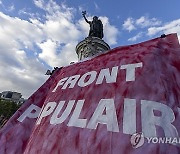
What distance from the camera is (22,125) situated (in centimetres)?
206

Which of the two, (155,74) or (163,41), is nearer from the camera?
(155,74)

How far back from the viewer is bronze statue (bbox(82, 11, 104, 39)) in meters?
21.2

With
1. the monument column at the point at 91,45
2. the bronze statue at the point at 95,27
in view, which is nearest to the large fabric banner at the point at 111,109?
the monument column at the point at 91,45

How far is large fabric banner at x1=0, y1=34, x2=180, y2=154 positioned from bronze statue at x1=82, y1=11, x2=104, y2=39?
762 inches

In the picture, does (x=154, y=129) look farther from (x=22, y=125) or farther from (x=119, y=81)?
(x=22, y=125)

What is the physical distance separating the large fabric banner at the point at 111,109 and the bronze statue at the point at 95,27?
19348 mm

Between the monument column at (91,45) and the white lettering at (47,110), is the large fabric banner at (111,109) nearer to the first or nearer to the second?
the white lettering at (47,110)

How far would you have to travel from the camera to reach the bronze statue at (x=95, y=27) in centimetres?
2125

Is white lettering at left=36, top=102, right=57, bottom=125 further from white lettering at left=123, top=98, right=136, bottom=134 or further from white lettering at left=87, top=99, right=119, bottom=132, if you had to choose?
white lettering at left=123, top=98, right=136, bottom=134

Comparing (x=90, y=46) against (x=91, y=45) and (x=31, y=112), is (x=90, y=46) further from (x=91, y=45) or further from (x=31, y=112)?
(x=31, y=112)

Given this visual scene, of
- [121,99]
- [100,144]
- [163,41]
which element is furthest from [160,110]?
[163,41]

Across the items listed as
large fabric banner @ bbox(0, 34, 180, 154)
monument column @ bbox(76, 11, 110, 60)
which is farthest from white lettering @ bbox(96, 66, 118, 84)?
monument column @ bbox(76, 11, 110, 60)

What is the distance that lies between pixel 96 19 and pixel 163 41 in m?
21.2

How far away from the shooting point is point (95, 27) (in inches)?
849
